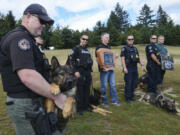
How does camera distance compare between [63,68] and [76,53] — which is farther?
[76,53]

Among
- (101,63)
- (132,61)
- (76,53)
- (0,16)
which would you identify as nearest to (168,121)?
(132,61)

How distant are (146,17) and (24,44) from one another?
82.2 metres

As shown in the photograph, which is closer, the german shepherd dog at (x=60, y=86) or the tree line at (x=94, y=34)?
the german shepherd dog at (x=60, y=86)

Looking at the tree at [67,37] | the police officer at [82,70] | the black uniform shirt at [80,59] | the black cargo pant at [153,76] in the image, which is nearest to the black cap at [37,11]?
the police officer at [82,70]

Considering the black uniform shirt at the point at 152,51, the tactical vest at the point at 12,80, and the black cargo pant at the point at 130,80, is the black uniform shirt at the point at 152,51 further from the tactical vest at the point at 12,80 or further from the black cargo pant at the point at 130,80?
the tactical vest at the point at 12,80

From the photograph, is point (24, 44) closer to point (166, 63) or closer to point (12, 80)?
point (12, 80)

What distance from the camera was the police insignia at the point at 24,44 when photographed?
4.78 ft

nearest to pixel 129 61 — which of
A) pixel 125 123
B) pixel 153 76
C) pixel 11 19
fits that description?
pixel 153 76

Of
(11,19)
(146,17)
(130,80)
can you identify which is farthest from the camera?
(146,17)

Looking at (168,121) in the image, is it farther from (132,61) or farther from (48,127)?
(48,127)

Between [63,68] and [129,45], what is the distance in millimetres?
4402

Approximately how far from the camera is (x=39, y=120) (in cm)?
158

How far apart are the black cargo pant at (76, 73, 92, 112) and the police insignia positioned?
12.6 ft

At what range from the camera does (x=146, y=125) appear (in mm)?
4617
